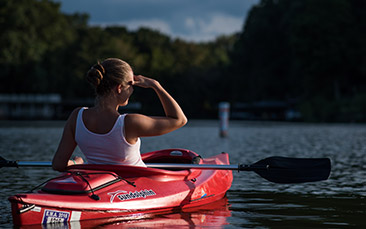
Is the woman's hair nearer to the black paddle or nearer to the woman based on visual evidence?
the woman

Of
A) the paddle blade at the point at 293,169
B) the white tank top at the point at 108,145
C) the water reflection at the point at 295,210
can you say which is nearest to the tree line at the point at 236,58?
the water reflection at the point at 295,210

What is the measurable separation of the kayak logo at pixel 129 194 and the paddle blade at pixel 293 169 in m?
1.43

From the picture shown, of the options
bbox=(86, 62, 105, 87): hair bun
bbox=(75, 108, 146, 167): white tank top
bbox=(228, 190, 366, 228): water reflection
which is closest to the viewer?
bbox=(86, 62, 105, 87): hair bun

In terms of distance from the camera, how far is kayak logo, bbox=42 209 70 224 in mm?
5770

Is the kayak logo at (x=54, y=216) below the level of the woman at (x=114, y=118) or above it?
below

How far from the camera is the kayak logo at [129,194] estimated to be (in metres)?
6.27

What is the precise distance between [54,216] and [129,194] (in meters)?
0.89

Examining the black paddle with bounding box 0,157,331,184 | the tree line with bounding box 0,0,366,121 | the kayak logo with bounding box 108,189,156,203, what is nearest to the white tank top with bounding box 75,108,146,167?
the kayak logo with bounding box 108,189,156,203

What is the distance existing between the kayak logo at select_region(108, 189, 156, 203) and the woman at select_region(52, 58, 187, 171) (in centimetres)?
54

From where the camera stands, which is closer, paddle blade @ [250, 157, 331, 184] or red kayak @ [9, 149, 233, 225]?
red kayak @ [9, 149, 233, 225]

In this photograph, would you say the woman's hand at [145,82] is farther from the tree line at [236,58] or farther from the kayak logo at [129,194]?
the tree line at [236,58]

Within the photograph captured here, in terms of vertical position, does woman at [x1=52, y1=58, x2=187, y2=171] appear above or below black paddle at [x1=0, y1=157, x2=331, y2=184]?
above

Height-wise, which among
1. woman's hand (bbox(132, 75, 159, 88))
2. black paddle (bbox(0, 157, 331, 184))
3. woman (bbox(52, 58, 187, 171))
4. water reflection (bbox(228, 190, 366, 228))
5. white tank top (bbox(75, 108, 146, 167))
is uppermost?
woman's hand (bbox(132, 75, 159, 88))

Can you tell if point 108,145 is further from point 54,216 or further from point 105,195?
point 54,216
